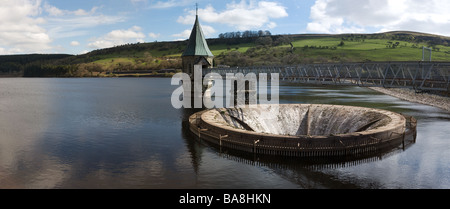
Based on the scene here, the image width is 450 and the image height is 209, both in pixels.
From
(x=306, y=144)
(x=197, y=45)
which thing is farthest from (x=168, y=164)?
(x=197, y=45)

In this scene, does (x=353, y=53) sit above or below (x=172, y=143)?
above

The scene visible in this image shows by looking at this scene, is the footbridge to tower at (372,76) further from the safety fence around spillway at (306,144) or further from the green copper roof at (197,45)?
→ the safety fence around spillway at (306,144)

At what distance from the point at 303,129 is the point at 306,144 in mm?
14668

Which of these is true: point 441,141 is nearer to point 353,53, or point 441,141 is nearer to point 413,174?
point 413,174

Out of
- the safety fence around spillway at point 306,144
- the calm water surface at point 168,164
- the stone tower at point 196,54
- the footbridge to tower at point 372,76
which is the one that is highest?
the stone tower at point 196,54

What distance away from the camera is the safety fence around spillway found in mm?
26391

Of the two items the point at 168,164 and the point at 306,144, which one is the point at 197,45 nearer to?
the point at 306,144

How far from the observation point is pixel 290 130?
4038cm

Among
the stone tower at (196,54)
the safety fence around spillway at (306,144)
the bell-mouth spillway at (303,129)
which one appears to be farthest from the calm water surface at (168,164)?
the stone tower at (196,54)

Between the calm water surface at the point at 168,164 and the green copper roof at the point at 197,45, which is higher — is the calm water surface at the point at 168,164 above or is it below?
below

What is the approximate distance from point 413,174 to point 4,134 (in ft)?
124

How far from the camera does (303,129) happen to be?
40719 mm

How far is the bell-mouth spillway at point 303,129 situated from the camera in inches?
1049
